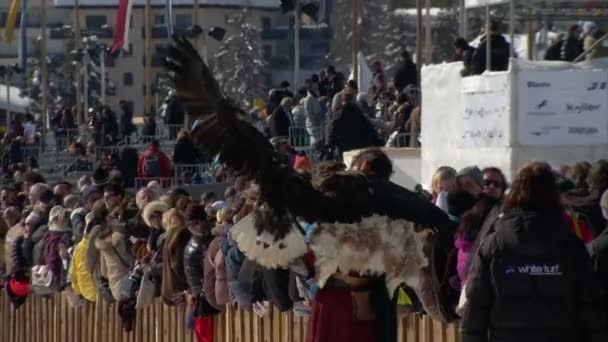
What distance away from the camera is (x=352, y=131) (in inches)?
982

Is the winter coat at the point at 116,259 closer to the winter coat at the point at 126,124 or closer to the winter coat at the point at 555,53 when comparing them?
the winter coat at the point at 555,53

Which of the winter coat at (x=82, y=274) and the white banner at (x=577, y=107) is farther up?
the white banner at (x=577, y=107)

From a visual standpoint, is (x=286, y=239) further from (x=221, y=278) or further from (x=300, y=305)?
(x=221, y=278)

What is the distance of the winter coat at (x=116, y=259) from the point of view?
1786 cm

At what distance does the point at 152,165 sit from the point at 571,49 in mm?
9535

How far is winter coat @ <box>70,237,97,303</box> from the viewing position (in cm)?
1856

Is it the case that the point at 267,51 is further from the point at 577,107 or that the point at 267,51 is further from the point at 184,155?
the point at 577,107

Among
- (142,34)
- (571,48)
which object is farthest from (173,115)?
(142,34)

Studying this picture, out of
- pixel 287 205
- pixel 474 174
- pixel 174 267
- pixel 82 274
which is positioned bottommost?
pixel 82 274

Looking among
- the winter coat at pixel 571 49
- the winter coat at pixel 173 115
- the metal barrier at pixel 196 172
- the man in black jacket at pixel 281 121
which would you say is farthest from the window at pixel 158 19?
the winter coat at pixel 571 49

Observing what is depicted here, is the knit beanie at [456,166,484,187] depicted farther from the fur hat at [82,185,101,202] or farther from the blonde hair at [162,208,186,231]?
the fur hat at [82,185,101,202]

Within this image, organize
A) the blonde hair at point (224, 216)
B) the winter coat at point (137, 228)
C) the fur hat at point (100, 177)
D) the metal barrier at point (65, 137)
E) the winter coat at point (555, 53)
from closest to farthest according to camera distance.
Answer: the blonde hair at point (224, 216) → the winter coat at point (137, 228) → the winter coat at point (555, 53) → the fur hat at point (100, 177) → the metal barrier at point (65, 137)

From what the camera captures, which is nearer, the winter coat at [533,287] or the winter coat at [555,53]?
the winter coat at [533,287]

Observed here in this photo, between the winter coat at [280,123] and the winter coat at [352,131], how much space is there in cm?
312
